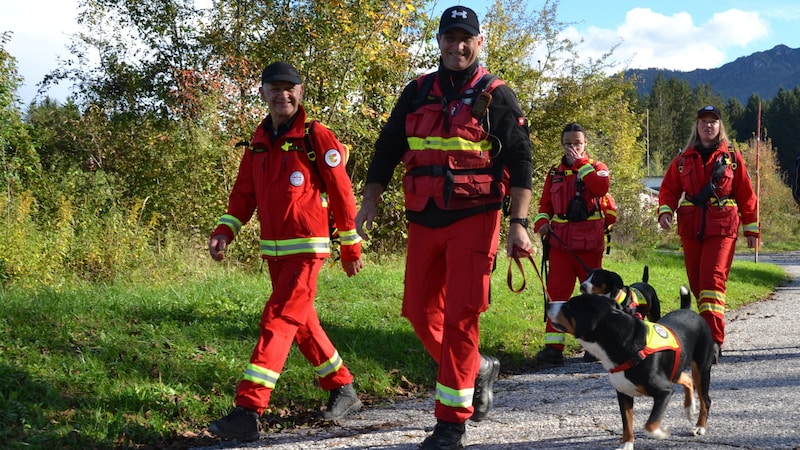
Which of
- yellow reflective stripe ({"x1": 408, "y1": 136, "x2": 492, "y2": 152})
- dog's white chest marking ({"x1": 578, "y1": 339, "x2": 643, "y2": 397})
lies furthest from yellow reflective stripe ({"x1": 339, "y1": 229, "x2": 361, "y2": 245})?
dog's white chest marking ({"x1": 578, "y1": 339, "x2": 643, "y2": 397})

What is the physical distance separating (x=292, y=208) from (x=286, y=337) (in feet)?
2.74

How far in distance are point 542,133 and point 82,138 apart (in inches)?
452

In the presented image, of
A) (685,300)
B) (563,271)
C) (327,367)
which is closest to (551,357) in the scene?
(563,271)

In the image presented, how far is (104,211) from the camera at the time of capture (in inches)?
462

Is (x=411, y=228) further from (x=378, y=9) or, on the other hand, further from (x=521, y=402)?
(x=378, y=9)

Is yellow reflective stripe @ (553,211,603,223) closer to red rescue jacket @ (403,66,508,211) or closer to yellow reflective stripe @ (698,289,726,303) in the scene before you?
yellow reflective stripe @ (698,289,726,303)

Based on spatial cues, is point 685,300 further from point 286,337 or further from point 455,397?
point 286,337

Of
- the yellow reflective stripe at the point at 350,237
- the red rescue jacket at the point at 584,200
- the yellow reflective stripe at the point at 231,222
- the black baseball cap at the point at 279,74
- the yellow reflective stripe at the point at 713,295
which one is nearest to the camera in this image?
the black baseball cap at the point at 279,74

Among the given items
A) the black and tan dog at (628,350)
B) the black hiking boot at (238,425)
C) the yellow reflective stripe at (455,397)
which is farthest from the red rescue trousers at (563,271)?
the black hiking boot at (238,425)

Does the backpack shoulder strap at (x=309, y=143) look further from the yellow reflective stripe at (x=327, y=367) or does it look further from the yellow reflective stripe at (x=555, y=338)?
the yellow reflective stripe at (x=555, y=338)

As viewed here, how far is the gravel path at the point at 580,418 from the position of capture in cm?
459

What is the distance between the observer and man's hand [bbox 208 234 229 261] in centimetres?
513

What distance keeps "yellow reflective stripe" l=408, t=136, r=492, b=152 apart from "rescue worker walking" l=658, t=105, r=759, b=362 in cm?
388

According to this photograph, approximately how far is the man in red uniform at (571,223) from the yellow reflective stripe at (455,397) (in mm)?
3331
